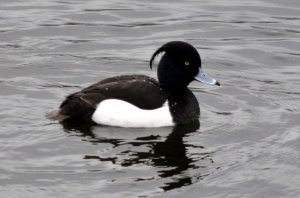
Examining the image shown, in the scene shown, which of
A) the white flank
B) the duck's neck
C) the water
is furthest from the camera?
the duck's neck

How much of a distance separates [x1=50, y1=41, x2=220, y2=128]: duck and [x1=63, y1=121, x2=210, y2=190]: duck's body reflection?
104 millimetres

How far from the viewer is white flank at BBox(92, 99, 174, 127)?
1092 cm

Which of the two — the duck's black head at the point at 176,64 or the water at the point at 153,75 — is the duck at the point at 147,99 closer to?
the duck's black head at the point at 176,64

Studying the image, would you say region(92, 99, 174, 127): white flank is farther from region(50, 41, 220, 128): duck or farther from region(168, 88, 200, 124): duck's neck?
region(168, 88, 200, 124): duck's neck

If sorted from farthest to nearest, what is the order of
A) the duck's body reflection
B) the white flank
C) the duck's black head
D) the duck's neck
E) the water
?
the duck's black head < the duck's neck < the white flank < the duck's body reflection < the water

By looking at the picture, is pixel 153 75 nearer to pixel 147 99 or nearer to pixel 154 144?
pixel 147 99

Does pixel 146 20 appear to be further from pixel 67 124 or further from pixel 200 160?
pixel 200 160

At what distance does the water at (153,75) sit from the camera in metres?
9.40

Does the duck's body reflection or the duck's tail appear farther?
the duck's tail

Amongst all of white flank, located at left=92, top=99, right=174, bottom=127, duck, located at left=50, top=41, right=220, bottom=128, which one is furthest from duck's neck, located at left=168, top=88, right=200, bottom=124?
white flank, located at left=92, top=99, right=174, bottom=127

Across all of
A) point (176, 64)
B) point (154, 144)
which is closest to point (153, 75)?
point (176, 64)

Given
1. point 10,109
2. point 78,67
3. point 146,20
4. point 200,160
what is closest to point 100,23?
point 146,20

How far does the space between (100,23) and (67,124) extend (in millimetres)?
5118

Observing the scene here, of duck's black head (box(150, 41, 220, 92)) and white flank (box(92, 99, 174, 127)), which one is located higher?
duck's black head (box(150, 41, 220, 92))
